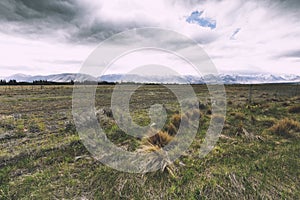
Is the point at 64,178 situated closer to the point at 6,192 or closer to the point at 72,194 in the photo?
the point at 72,194

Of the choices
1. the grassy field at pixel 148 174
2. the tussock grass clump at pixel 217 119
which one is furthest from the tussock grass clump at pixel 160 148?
the tussock grass clump at pixel 217 119

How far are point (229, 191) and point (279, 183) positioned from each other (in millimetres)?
1378

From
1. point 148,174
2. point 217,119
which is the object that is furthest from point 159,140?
point 217,119

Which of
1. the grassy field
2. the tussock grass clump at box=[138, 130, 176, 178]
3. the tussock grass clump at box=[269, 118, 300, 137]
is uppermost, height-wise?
the tussock grass clump at box=[269, 118, 300, 137]

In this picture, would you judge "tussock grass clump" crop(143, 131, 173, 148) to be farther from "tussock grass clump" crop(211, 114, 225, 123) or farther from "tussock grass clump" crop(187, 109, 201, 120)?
"tussock grass clump" crop(211, 114, 225, 123)

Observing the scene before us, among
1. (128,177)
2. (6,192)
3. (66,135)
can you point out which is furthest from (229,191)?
(66,135)

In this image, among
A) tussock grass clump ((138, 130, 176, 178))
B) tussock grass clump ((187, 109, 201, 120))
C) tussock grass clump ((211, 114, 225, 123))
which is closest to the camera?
tussock grass clump ((138, 130, 176, 178))

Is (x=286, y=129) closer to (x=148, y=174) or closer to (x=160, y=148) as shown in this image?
(x=160, y=148)

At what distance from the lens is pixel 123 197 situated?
383cm

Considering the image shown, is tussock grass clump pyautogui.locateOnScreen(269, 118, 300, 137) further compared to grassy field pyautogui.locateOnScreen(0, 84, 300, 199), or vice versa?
tussock grass clump pyautogui.locateOnScreen(269, 118, 300, 137)

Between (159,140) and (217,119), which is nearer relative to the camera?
(159,140)

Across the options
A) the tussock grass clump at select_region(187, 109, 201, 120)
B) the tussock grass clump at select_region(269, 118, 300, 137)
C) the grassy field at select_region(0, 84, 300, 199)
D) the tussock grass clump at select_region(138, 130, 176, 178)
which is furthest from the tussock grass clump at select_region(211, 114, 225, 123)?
the tussock grass clump at select_region(138, 130, 176, 178)

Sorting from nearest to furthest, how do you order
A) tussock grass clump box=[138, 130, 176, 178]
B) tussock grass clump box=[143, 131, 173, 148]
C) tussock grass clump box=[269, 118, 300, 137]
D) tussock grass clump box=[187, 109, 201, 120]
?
tussock grass clump box=[138, 130, 176, 178]
tussock grass clump box=[143, 131, 173, 148]
tussock grass clump box=[269, 118, 300, 137]
tussock grass clump box=[187, 109, 201, 120]

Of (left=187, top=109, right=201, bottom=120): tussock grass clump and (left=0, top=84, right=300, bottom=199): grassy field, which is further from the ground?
(left=187, top=109, right=201, bottom=120): tussock grass clump
